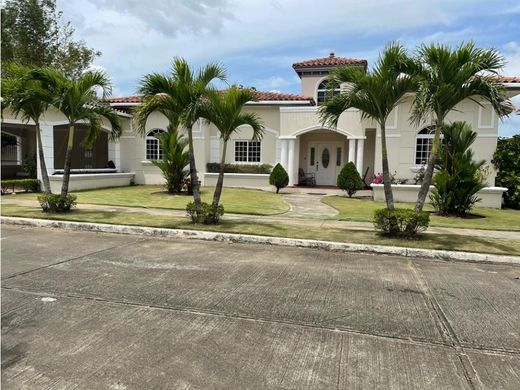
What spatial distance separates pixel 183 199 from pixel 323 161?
9.24m

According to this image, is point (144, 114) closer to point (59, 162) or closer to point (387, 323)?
point (387, 323)

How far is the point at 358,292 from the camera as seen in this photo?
18.7ft

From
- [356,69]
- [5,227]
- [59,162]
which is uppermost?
[356,69]

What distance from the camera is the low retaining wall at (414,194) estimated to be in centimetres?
1668

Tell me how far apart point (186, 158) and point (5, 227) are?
8.96 metres

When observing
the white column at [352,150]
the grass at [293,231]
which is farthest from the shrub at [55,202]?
the white column at [352,150]

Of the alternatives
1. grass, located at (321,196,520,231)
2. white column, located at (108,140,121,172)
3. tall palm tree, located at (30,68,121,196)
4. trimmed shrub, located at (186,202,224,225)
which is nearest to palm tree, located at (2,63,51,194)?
tall palm tree, located at (30,68,121,196)

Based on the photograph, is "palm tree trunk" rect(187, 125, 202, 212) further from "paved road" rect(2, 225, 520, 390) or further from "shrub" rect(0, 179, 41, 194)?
"shrub" rect(0, 179, 41, 194)

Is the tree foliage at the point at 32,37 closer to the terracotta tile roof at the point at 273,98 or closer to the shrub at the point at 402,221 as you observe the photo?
the terracotta tile roof at the point at 273,98

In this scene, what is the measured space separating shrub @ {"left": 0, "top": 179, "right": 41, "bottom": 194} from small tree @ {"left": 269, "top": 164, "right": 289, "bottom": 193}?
10383 mm

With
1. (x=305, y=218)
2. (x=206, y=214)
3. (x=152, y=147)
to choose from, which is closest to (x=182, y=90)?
(x=206, y=214)

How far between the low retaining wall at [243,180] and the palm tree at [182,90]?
11436 millimetres

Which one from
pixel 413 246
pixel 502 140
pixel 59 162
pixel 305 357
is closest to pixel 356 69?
pixel 413 246

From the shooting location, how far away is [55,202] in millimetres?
12031
